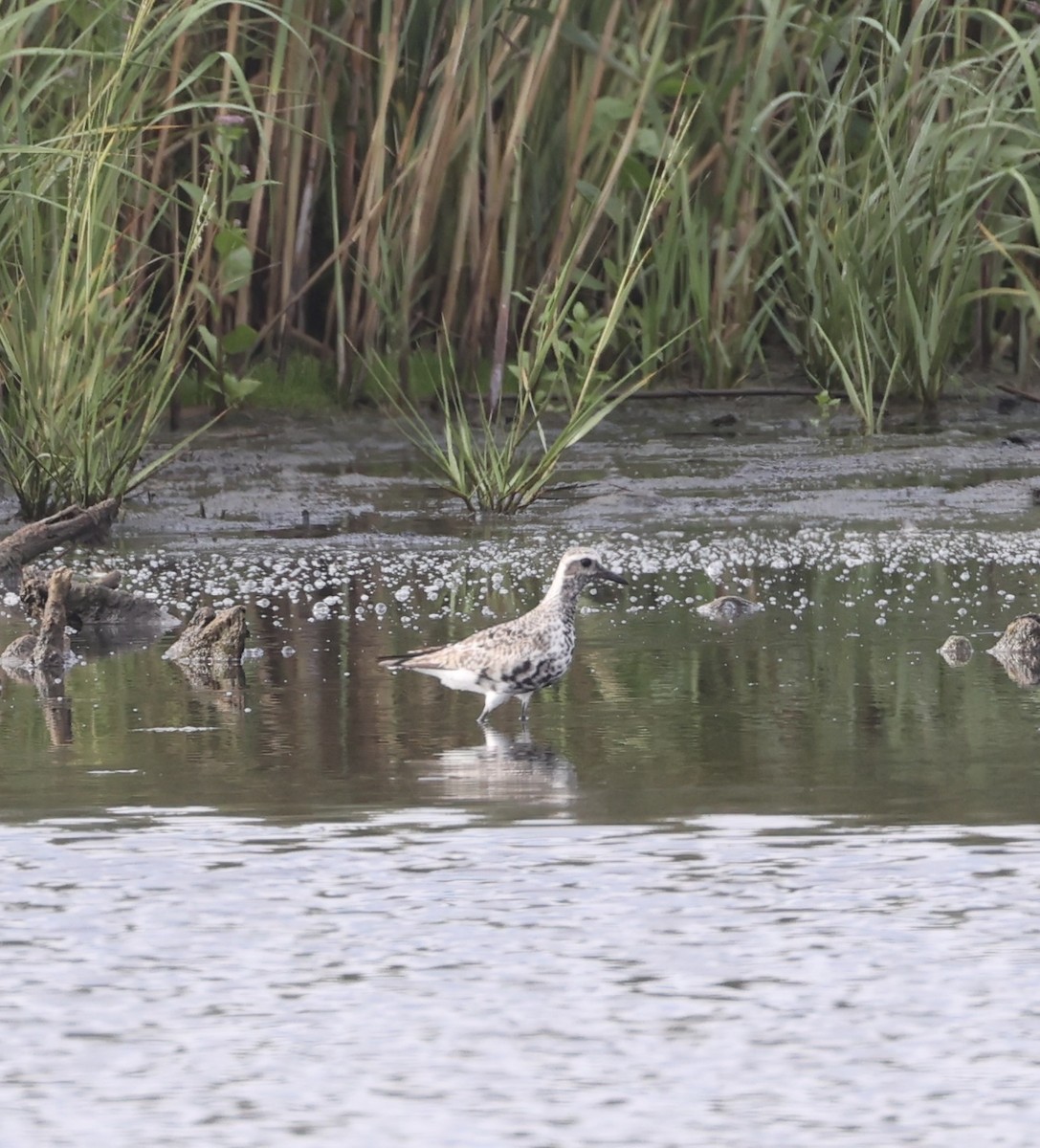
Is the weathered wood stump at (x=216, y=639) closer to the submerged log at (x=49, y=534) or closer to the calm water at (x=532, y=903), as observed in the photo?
the calm water at (x=532, y=903)

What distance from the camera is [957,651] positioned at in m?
5.88

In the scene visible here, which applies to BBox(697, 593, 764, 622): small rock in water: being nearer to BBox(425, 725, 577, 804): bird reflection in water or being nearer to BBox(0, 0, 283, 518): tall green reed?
BBox(425, 725, 577, 804): bird reflection in water

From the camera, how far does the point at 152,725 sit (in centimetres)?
510

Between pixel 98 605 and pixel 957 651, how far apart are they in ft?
6.71

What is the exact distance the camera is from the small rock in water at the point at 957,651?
19.1ft

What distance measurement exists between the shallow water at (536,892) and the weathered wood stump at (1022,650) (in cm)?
5

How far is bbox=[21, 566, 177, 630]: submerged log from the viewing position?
6.38m

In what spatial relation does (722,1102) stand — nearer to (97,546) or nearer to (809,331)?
(97,546)

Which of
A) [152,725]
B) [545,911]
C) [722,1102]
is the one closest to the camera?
[722,1102]

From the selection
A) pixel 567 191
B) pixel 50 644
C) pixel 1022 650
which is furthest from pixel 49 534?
pixel 567 191

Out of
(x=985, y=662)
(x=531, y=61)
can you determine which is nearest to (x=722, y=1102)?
(x=985, y=662)

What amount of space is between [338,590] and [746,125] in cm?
401

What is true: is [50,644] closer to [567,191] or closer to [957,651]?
[957,651]

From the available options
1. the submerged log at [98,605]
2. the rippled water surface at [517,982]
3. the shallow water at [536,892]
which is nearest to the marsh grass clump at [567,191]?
the submerged log at [98,605]
